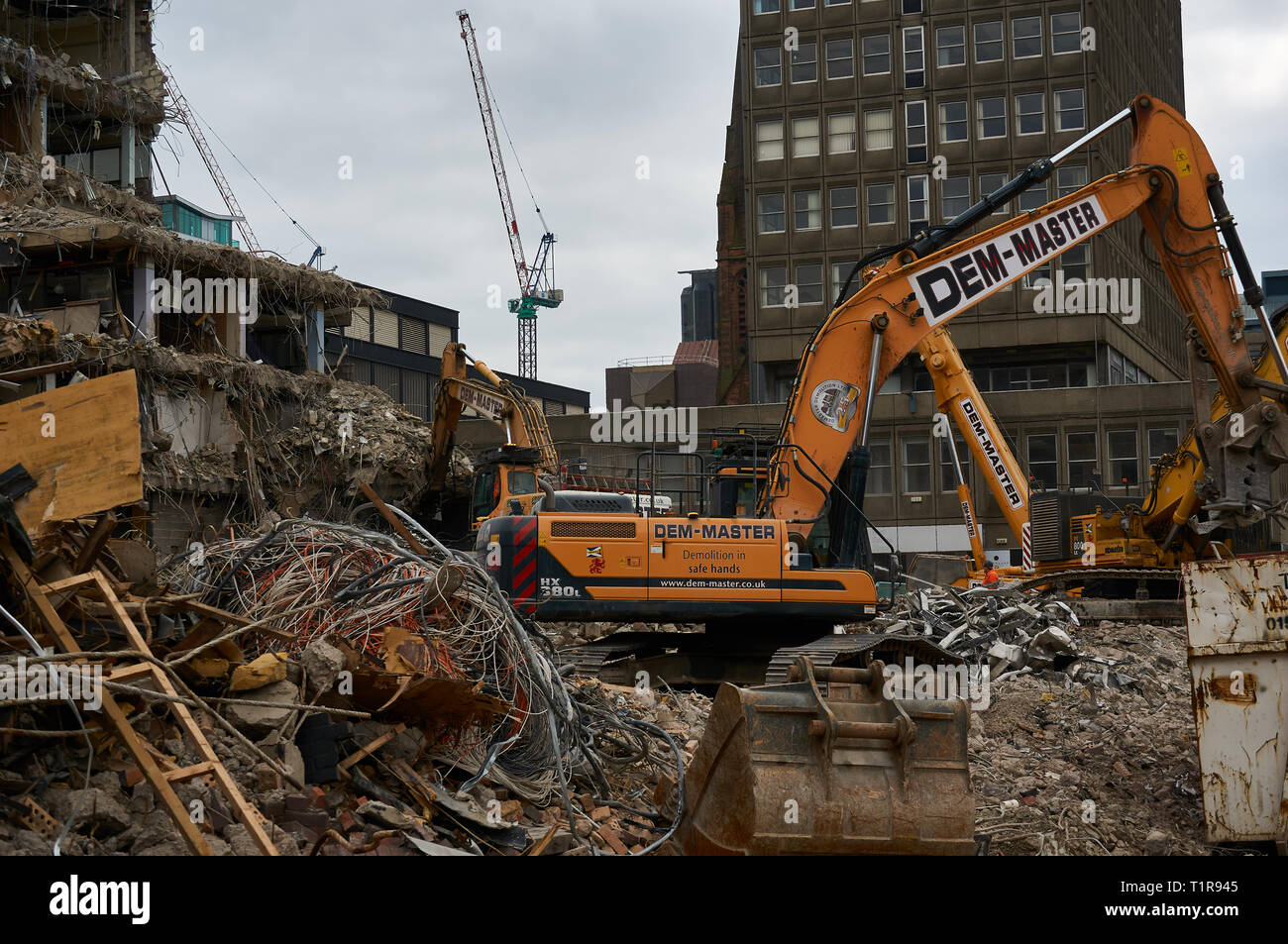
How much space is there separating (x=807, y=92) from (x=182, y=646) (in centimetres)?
4679

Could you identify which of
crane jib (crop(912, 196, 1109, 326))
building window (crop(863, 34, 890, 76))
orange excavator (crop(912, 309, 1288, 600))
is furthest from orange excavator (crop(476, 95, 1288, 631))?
building window (crop(863, 34, 890, 76))

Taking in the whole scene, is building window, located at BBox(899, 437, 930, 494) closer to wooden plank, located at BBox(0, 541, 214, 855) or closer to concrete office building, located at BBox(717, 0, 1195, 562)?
concrete office building, located at BBox(717, 0, 1195, 562)

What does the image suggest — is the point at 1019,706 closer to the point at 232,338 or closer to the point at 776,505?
the point at 776,505

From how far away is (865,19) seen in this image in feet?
162

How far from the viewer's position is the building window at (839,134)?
49.7m

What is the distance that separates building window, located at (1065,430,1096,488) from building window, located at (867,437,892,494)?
6.14 meters

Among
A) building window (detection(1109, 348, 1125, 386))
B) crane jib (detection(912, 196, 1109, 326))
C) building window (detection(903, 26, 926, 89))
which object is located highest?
building window (detection(903, 26, 926, 89))

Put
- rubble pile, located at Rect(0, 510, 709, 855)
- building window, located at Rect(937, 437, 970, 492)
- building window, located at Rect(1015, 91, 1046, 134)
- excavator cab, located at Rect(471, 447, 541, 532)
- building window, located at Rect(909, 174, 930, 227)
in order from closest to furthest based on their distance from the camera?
rubble pile, located at Rect(0, 510, 709, 855) < excavator cab, located at Rect(471, 447, 541, 532) < building window, located at Rect(937, 437, 970, 492) < building window, located at Rect(1015, 91, 1046, 134) < building window, located at Rect(909, 174, 930, 227)

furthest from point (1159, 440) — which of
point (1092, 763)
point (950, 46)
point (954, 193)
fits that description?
point (1092, 763)

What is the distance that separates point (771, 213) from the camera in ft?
164

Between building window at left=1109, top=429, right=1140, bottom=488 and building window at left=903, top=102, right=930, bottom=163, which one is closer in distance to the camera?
building window at left=1109, top=429, right=1140, bottom=488

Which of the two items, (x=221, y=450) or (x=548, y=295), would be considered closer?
(x=221, y=450)

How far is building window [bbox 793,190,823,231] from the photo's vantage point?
49.8 m
